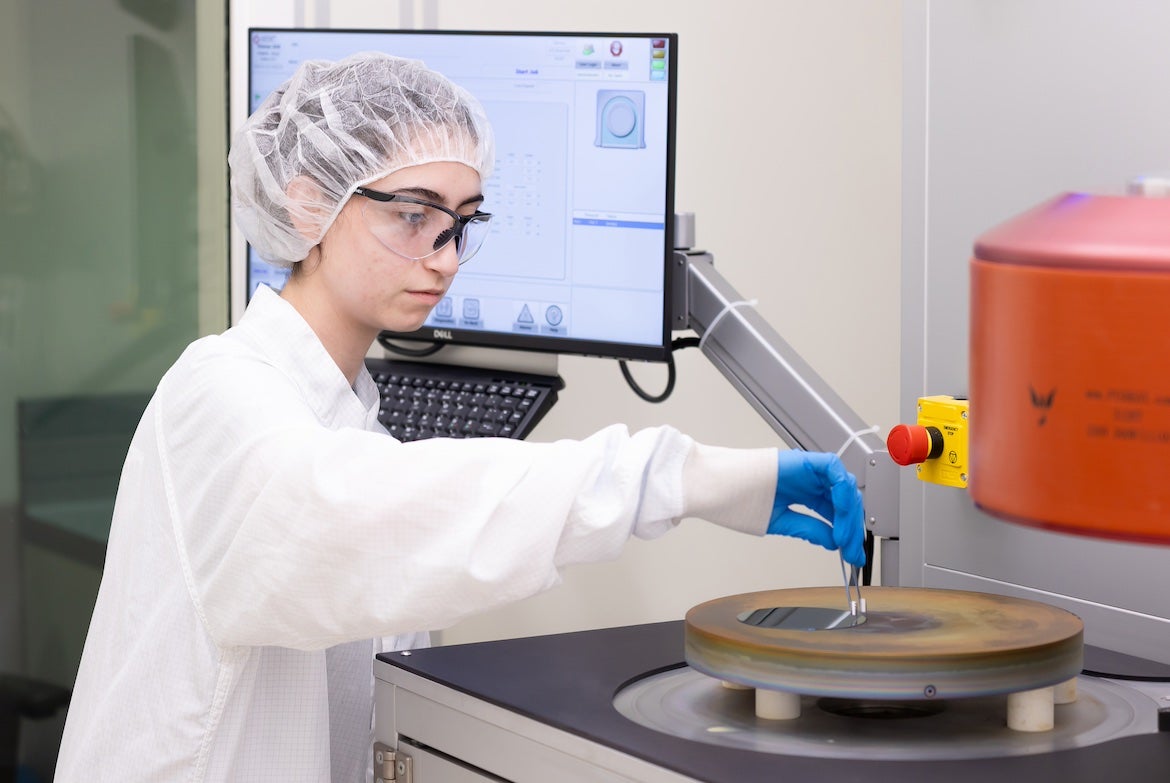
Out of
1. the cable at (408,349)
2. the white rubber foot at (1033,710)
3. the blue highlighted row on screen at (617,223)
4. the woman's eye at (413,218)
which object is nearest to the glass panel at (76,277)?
the cable at (408,349)

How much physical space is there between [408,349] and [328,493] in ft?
3.57

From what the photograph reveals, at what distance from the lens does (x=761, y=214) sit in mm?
2371

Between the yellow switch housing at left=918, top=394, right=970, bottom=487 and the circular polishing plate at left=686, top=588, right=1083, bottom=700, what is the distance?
0.19 meters

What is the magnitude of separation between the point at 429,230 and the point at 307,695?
45 cm

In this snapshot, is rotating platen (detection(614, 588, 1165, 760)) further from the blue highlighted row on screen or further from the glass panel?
the glass panel

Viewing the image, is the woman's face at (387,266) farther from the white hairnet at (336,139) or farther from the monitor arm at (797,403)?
the monitor arm at (797,403)

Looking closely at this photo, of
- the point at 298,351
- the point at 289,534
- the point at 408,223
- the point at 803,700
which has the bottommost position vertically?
the point at 803,700

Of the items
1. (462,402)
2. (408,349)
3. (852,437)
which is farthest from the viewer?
(408,349)

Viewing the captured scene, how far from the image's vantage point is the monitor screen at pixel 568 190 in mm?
1687

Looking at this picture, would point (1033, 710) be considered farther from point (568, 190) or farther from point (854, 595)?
point (568, 190)

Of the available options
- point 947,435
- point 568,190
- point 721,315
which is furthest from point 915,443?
point 568,190

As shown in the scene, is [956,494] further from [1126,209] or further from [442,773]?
[1126,209]

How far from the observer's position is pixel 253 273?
2.13 meters

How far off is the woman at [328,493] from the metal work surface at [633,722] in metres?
0.06
